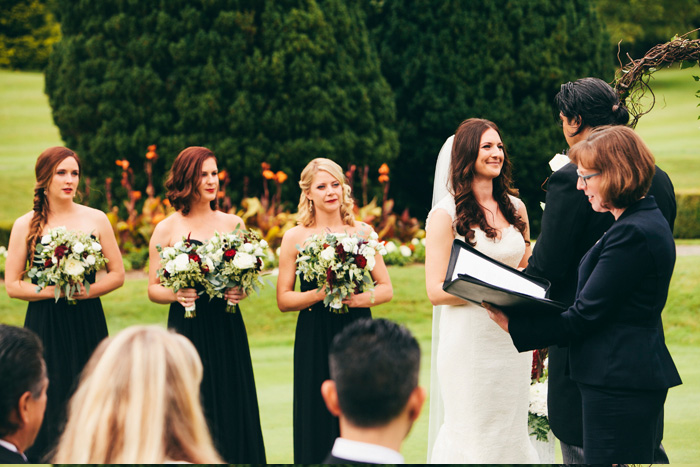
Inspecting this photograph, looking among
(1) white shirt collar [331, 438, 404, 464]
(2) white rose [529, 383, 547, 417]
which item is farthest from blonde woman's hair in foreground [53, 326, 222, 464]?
(2) white rose [529, 383, 547, 417]

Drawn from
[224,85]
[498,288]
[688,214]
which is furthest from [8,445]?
[688,214]

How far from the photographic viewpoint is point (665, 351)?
3.74 m

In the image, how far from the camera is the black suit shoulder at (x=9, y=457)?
2.79 metres

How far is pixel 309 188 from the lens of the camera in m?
5.81

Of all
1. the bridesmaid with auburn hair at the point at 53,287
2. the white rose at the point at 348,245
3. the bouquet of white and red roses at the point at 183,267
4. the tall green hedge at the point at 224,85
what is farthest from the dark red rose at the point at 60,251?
the tall green hedge at the point at 224,85

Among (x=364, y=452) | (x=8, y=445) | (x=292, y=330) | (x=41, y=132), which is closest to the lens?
(x=364, y=452)

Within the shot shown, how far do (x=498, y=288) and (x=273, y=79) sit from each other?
1155 cm

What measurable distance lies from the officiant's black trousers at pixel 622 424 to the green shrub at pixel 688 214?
15456 millimetres

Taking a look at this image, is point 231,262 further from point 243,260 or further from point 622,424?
point 622,424

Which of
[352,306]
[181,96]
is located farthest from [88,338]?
[181,96]

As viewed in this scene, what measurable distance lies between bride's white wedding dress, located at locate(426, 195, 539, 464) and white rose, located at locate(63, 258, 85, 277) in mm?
2495

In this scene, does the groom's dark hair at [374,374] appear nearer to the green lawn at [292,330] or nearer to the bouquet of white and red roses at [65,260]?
the green lawn at [292,330]

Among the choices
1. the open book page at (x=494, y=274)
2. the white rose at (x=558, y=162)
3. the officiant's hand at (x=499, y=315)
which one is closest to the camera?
the officiant's hand at (x=499, y=315)

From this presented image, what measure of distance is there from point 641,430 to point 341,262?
236 centimetres
